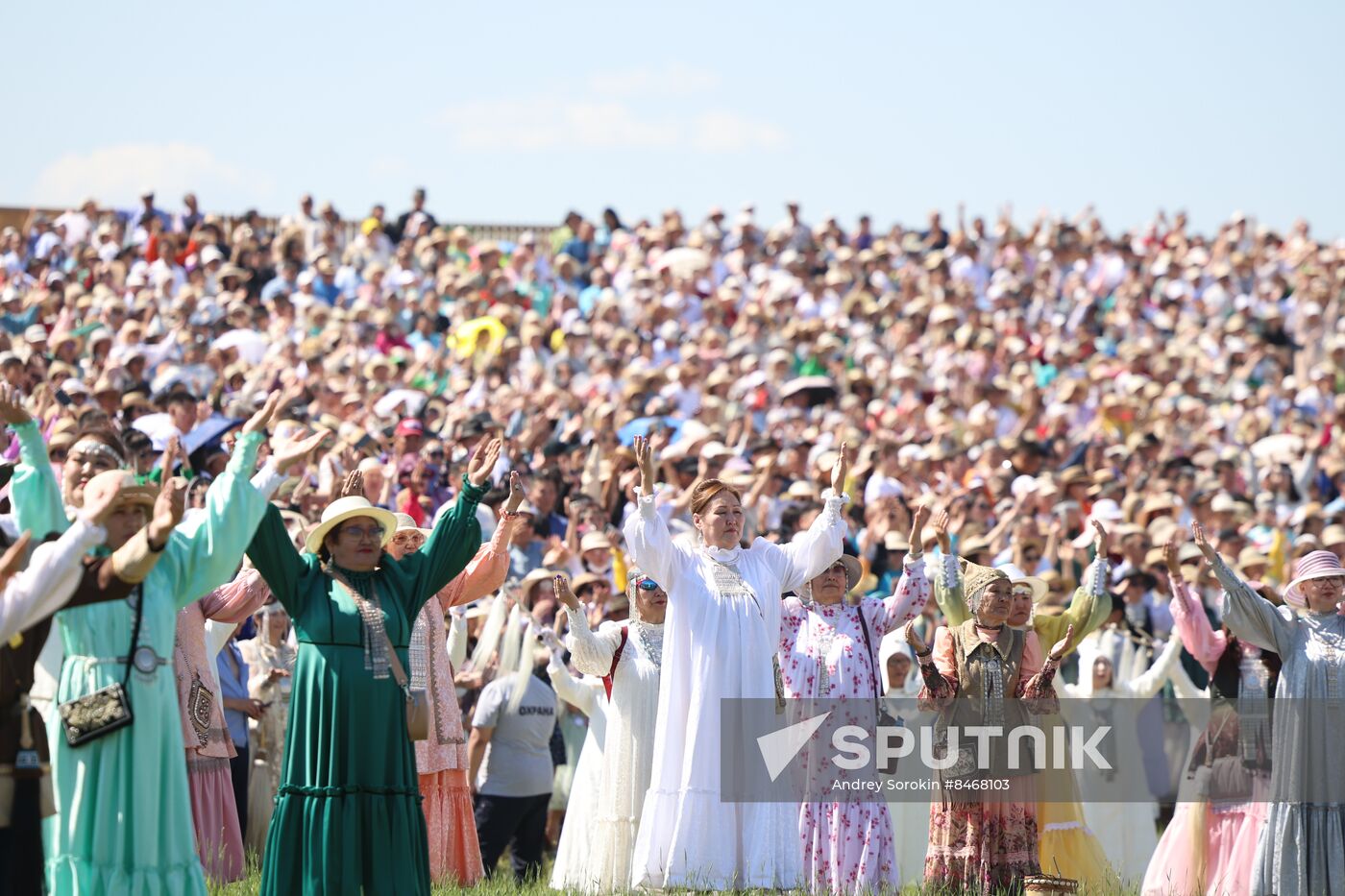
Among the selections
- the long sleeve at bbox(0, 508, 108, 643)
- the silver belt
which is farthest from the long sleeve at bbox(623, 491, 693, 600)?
the long sleeve at bbox(0, 508, 108, 643)

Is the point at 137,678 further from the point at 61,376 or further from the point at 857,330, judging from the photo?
the point at 857,330

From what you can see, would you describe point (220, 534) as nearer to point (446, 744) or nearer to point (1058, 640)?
point (446, 744)

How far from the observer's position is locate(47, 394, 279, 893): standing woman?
709cm

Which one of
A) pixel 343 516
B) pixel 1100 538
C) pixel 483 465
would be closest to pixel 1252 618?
pixel 1100 538

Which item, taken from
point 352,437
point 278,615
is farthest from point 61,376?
point 278,615

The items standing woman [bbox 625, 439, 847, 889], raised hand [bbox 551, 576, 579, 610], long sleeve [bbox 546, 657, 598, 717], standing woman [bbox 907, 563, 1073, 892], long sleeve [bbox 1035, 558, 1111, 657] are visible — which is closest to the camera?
standing woman [bbox 625, 439, 847, 889]

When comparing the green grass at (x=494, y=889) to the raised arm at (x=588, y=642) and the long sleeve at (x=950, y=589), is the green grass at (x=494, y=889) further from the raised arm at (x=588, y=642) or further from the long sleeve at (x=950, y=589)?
the long sleeve at (x=950, y=589)

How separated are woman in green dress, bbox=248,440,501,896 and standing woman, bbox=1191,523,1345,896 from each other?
4.11 meters

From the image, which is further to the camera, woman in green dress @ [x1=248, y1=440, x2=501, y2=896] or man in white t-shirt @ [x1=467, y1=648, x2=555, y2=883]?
man in white t-shirt @ [x1=467, y1=648, x2=555, y2=883]

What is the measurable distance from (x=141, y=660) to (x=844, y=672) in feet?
14.1

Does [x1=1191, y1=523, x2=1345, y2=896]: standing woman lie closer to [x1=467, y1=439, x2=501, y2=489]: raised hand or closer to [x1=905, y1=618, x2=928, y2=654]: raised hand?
[x1=905, y1=618, x2=928, y2=654]: raised hand

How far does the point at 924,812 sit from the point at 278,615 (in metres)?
4.15

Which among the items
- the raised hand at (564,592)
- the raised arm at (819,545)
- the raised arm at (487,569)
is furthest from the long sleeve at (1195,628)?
the raised arm at (487,569)

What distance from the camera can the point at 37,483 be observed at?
24.0 ft
